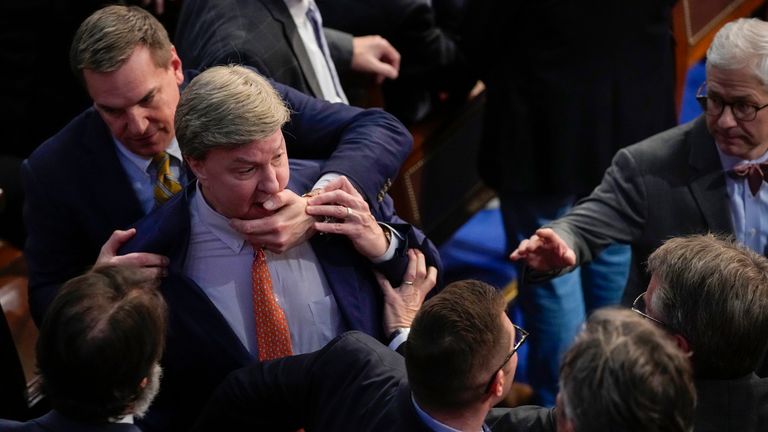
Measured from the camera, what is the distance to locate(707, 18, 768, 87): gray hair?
3049 mm

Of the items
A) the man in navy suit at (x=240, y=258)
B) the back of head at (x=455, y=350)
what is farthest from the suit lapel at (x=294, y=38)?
the back of head at (x=455, y=350)

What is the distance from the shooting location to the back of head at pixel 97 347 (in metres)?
2.22

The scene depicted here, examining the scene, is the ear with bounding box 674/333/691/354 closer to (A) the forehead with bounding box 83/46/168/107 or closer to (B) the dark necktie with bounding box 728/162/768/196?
(B) the dark necktie with bounding box 728/162/768/196

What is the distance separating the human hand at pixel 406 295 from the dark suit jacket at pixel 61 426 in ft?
2.60

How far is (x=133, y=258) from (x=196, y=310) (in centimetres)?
20

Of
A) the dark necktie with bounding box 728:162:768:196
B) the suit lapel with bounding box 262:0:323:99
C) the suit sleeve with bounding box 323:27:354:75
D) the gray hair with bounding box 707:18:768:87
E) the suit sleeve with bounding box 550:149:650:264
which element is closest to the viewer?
the gray hair with bounding box 707:18:768:87

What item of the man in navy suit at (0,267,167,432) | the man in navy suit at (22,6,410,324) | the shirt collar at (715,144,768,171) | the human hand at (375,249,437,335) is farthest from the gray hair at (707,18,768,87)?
the man in navy suit at (0,267,167,432)

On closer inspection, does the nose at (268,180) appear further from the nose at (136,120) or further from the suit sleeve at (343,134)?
the nose at (136,120)

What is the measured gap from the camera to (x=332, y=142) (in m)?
3.15

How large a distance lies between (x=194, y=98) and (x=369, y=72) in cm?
141

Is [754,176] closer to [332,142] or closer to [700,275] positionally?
[700,275]

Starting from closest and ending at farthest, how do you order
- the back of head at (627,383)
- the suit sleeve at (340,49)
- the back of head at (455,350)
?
the back of head at (627,383) → the back of head at (455,350) → the suit sleeve at (340,49)

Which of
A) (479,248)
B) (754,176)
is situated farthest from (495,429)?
(479,248)

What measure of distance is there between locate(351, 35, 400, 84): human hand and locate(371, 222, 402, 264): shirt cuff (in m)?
1.22
